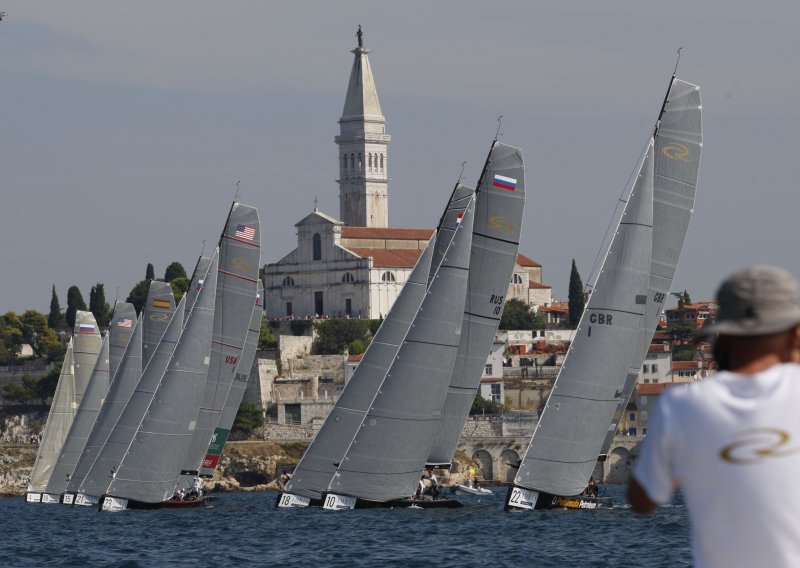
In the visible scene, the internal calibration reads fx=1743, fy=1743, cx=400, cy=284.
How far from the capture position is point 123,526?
36094mm

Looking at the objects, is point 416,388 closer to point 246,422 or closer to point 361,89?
point 246,422

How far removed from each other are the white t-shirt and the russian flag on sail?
98.4 feet

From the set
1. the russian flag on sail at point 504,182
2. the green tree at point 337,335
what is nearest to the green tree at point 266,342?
the green tree at point 337,335

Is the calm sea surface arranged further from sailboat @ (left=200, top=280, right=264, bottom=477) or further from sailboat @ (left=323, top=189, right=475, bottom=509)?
sailboat @ (left=200, top=280, right=264, bottom=477)

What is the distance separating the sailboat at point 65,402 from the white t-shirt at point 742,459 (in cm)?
5023

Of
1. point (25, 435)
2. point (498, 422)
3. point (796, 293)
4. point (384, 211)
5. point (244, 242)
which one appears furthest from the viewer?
point (384, 211)

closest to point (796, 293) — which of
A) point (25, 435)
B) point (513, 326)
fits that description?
point (25, 435)

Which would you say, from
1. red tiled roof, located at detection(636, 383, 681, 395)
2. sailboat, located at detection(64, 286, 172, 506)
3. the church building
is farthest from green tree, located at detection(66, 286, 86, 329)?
sailboat, located at detection(64, 286, 172, 506)

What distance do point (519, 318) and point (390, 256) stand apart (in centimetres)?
1106

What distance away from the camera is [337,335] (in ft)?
374

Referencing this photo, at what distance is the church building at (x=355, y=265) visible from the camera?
411 feet

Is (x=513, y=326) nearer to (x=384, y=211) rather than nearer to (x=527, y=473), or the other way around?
(x=384, y=211)

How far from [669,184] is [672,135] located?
0.92 m

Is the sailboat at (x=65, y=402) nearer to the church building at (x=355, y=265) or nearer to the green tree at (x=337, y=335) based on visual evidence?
the green tree at (x=337, y=335)
